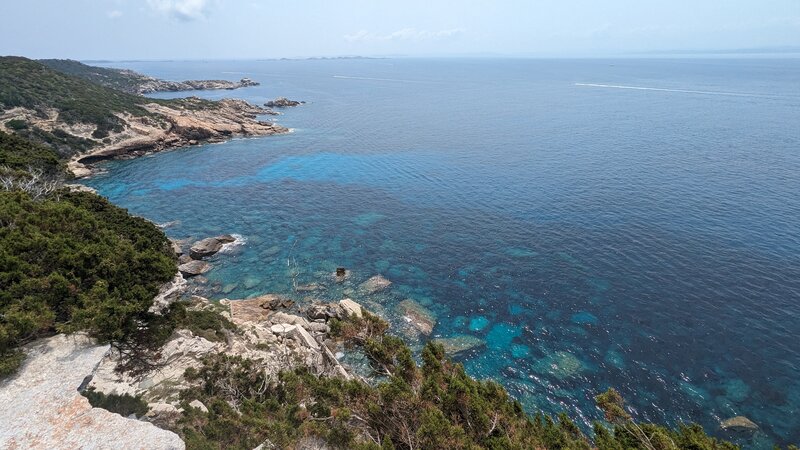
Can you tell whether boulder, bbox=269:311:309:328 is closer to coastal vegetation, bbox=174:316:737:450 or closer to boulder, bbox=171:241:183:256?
coastal vegetation, bbox=174:316:737:450

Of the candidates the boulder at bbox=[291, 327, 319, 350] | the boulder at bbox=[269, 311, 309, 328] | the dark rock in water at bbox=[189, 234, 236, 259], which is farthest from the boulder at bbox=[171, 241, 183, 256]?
the boulder at bbox=[291, 327, 319, 350]

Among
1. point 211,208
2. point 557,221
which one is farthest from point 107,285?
point 557,221

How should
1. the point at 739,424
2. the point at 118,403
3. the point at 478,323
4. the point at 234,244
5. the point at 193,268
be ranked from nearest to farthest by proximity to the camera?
the point at 118,403 → the point at 739,424 → the point at 478,323 → the point at 193,268 → the point at 234,244

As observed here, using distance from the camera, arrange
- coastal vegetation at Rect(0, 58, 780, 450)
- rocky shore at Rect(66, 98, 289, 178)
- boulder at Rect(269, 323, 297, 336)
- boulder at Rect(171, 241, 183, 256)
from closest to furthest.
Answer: coastal vegetation at Rect(0, 58, 780, 450), boulder at Rect(269, 323, 297, 336), boulder at Rect(171, 241, 183, 256), rocky shore at Rect(66, 98, 289, 178)

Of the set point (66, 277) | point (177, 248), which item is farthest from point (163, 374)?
point (177, 248)

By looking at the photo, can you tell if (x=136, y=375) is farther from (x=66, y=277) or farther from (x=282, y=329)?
(x=282, y=329)
